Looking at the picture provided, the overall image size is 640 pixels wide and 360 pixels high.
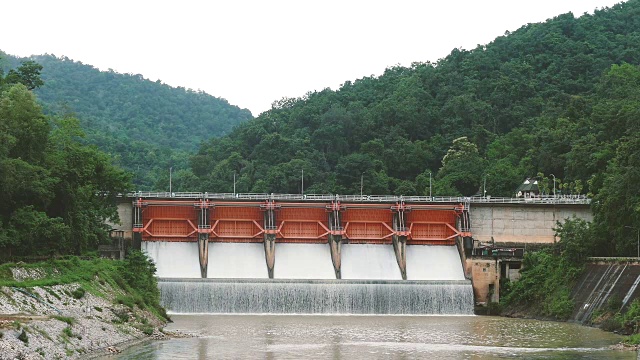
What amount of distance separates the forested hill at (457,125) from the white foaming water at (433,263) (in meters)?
20.4

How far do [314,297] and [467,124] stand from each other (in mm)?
75221

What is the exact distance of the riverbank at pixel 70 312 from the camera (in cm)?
3903

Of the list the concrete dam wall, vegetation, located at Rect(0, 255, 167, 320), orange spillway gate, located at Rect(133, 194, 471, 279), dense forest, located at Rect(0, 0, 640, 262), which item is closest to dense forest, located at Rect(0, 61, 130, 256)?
dense forest, located at Rect(0, 0, 640, 262)

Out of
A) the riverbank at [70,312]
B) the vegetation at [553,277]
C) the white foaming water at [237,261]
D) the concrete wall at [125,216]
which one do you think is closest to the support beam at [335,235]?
the white foaming water at [237,261]

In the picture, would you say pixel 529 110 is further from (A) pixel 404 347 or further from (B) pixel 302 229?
(A) pixel 404 347

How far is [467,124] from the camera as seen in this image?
476 ft

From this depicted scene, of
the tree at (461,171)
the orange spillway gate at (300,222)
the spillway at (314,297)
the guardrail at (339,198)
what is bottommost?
the spillway at (314,297)

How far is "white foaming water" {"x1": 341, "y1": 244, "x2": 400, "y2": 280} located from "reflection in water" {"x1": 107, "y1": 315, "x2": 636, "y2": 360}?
971 centimetres

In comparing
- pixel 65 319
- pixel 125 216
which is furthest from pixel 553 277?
pixel 65 319

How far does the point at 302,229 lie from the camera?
3371 inches

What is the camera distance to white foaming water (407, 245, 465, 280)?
82.4 m

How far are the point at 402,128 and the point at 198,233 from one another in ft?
213

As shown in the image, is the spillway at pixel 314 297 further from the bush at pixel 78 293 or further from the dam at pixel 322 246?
the bush at pixel 78 293

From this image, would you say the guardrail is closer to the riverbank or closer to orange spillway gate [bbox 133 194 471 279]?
orange spillway gate [bbox 133 194 471 279]
